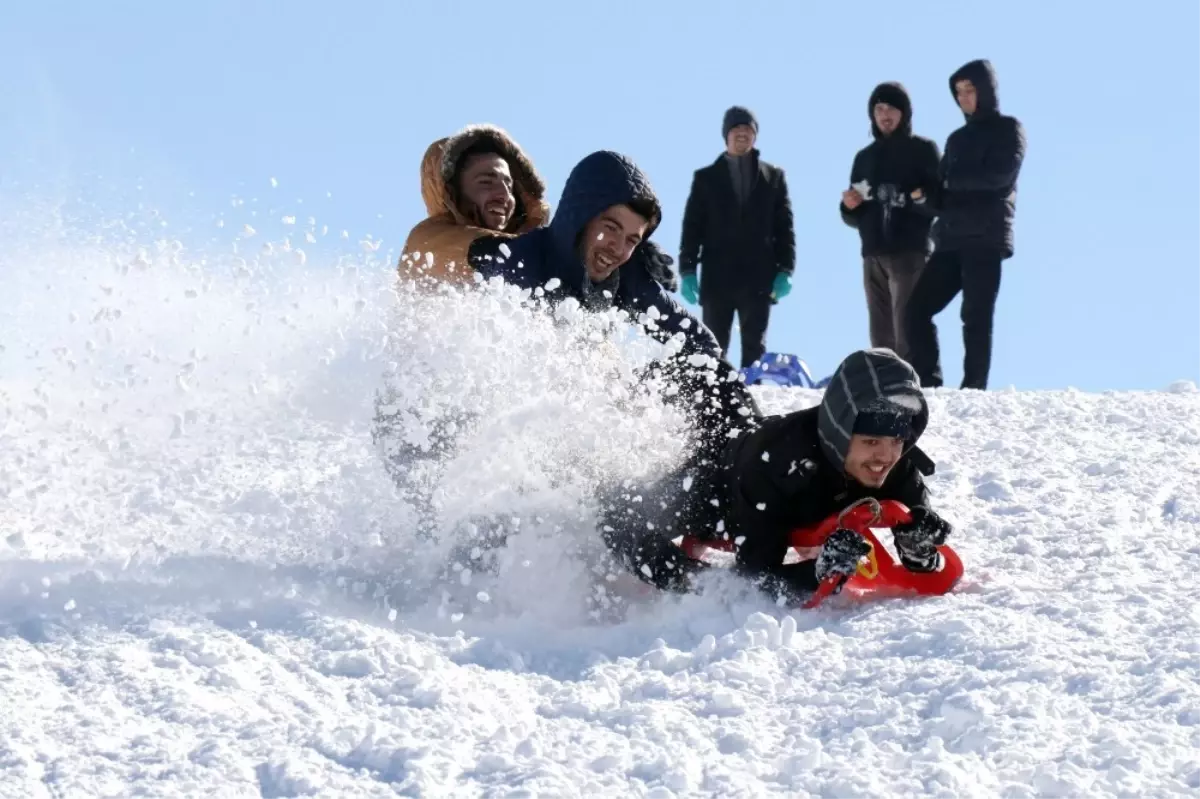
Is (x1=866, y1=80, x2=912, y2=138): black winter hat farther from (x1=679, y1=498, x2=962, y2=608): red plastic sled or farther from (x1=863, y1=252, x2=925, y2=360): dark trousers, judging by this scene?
(x1=679, y1=498, x2=962, y2=608): red plastic sled

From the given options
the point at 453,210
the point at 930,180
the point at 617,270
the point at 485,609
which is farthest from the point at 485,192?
the point at 930,180

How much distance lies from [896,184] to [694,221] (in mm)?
1096

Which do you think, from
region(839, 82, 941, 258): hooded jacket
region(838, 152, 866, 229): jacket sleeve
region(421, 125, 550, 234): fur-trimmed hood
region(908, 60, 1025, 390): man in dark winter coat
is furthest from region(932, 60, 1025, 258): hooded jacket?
region(421, 125, 550, 234): fur-trimmed hood

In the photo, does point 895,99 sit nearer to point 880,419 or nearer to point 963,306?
point 963,306

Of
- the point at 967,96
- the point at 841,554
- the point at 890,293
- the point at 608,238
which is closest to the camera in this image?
the point at 841,554

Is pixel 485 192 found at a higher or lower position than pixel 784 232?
higher

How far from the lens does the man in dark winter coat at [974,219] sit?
681cm

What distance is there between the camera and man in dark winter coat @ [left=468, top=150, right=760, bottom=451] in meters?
4.36

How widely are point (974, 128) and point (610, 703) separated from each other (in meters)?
4.63

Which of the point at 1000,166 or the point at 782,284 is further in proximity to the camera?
the point at 782,284

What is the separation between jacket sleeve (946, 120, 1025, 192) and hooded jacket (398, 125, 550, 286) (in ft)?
8.18

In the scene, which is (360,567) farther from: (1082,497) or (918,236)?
(918,236)

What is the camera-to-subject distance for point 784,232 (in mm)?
7758

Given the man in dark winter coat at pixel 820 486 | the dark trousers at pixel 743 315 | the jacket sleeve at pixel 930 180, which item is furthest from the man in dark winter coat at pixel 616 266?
the dark trousers at pixel 743 315
